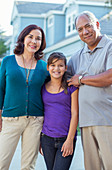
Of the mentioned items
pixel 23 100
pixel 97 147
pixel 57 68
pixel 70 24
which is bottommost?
pixel 97 147

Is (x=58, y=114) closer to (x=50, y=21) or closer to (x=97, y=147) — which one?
(x=97, y=147)

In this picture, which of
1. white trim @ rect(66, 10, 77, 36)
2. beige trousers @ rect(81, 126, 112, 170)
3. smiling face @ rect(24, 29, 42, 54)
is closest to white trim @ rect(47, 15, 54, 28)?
white trim @ rect(66, 10, 77, 36)

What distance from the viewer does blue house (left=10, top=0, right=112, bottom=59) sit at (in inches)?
575

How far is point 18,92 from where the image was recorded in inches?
124

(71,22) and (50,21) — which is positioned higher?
(50,21)

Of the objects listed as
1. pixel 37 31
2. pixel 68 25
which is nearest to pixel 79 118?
pixel 37 31

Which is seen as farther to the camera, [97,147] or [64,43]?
[64,43]

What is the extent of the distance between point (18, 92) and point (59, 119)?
0.56 m

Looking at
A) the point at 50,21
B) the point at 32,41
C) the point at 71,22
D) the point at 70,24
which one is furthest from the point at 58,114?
the point at 50,21

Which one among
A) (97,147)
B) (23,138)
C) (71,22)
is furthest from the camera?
(71,22)

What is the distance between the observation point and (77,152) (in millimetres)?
6125

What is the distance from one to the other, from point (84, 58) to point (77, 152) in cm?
351

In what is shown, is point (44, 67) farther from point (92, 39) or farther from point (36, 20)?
point (36, 20)

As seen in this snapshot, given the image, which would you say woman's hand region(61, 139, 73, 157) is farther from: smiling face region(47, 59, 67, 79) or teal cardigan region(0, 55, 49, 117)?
smiling face region(47, 59, 67, 79)
